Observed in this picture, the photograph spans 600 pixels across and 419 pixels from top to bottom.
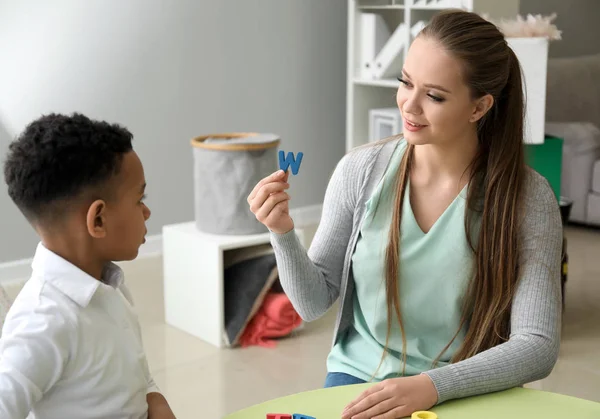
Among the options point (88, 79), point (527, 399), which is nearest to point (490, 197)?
point (527, 399)

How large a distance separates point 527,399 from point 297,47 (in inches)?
126

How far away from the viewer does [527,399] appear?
1.22 meters

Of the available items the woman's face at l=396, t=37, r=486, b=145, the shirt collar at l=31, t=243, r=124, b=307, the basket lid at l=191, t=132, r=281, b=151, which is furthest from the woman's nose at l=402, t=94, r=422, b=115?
the basket lid at l=191, t=132, r=281, b=151

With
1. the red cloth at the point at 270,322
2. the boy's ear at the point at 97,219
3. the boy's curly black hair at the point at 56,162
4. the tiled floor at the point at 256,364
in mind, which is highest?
the boy's curly black hair at the point at 56,162

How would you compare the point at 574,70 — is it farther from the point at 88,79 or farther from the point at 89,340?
the point at 89,340

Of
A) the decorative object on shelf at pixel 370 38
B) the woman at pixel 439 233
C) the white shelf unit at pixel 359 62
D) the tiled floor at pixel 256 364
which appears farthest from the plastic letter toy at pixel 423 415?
the decorative object on shelf at pixel 370 38

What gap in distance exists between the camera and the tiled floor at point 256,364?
8.21 feet

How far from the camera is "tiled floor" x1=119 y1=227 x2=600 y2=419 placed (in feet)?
8.21

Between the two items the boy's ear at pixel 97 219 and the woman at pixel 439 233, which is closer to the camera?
the boy's ear at pixel 97 219

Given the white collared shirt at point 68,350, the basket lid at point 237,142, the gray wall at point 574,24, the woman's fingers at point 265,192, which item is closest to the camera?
the white collared shirt at point 68,350

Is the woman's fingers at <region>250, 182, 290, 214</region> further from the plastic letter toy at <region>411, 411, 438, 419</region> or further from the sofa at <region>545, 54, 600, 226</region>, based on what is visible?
the sofa at <region>545, 54, 600, 226</region>

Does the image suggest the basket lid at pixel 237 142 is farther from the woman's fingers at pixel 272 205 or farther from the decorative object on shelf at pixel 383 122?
the woman's fingers at pixel 272 205

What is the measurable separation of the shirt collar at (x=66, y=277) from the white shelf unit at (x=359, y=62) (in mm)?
2847

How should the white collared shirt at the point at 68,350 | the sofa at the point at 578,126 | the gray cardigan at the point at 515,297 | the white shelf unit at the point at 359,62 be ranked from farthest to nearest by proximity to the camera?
the sofa at the point at 578,126, the white shelf unit at the point at 359,62, the gray cardigan at the point at 515,297, the white collared shirt at the point at 68,350
